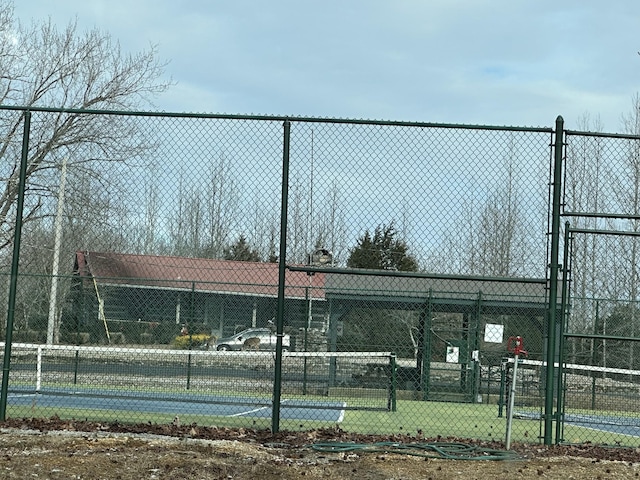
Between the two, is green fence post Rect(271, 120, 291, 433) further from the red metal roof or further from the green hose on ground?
the red metal roof

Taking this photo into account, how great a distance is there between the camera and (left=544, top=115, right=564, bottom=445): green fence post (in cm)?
902

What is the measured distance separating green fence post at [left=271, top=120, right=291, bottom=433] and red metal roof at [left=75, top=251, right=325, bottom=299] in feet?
12.0

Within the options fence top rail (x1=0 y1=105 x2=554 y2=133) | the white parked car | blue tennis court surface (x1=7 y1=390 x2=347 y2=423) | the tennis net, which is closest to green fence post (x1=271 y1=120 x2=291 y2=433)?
fence top rail (x1=0 y1=105 x2=554 y2=133)

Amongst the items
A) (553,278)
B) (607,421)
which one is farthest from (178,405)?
(607,421)

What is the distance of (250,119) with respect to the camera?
30.8 ft

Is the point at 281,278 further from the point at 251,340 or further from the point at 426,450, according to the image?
the point at 251,340

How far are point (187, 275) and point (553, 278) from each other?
726 cm

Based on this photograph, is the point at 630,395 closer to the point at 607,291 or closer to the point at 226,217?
the point at 607,291

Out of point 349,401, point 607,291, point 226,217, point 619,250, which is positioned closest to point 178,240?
point 226,217

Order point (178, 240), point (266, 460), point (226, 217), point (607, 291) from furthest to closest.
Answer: point (607, 291) < point (178, 240) < point (226, 217) < point (266, 460)

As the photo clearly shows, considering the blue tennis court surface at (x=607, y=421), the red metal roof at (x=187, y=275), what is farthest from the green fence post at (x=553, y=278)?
the red metal roof at (x=187, y=275)

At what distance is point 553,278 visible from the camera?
9.08 metres

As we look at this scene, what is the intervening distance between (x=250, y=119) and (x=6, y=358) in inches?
135

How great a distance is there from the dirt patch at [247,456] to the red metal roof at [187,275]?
439cm
